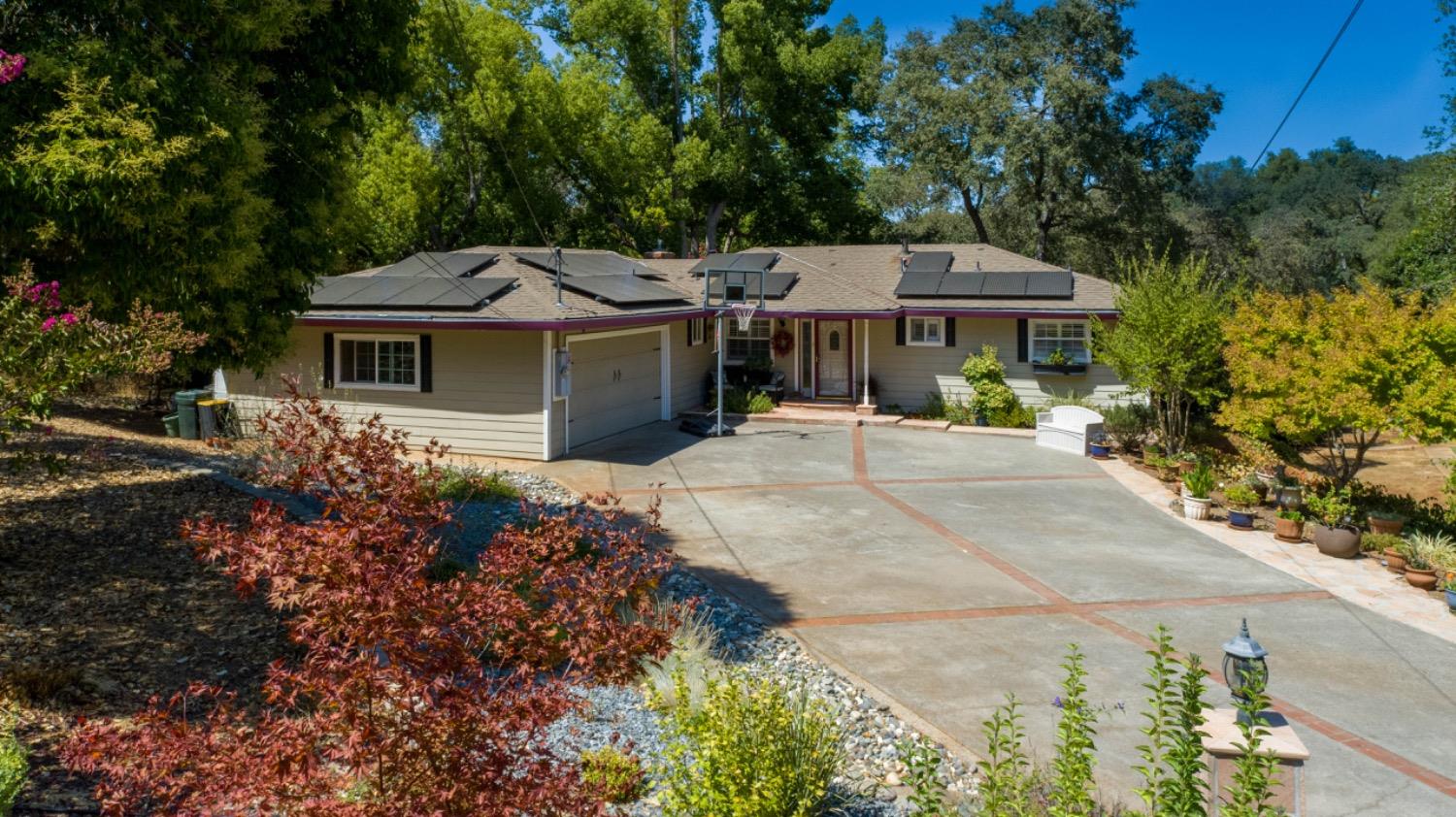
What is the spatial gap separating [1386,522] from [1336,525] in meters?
0.69

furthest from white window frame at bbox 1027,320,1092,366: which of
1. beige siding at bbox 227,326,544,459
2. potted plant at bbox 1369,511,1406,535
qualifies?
beige siding at bbox 227,326,544,459

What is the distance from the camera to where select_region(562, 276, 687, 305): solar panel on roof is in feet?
58.5

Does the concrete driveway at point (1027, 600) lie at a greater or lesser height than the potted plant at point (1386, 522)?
lesser

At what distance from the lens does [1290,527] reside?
12438 millimetres

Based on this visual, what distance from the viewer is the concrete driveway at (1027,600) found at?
6.86 meters

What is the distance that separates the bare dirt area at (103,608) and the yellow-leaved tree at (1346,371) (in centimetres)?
1214

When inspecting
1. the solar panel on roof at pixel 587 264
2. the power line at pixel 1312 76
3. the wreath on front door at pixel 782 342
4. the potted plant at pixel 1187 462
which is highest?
the power line at pixel 1312 76

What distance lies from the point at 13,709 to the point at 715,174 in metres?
29.3

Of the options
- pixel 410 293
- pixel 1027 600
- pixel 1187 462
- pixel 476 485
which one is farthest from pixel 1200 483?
pixel 410 293

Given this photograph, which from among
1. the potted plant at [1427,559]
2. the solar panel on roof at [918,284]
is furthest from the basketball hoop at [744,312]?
the potted plant at [1427,559]

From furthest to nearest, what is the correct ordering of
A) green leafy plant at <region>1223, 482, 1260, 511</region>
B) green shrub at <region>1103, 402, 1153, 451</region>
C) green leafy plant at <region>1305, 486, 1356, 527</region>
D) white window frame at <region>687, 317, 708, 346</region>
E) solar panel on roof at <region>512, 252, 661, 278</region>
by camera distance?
white window frame at <region>687, 317, 708, 346</region>
solar panel on roof at <region>512, 252, 661, 278</region>
green shrub at <region>1103, 402, 1153, 451</region>
green leafy plant at <region>1223, 482, 1260, 511</region>
green leafy plant at <region>1305, 486, 1356, 527</region>

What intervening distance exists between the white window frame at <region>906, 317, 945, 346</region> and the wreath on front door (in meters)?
2.99

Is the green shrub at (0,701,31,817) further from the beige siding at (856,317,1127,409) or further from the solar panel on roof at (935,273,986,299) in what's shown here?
the solar panel on roof at (935,273,986,299)

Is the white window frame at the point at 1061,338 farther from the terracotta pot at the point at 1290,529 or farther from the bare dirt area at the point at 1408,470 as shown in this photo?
the terracotta pot at the point at 1290,529
